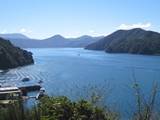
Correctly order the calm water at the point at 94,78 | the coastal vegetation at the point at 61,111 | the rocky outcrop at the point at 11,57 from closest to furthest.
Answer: the coastal vegetation at the point at 61,111, the calm water at the point at 94,78, the rocky outcrop at the point at 11,57

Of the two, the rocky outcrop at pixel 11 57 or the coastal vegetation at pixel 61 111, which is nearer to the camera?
the coastal vegetation at pixel 61 111

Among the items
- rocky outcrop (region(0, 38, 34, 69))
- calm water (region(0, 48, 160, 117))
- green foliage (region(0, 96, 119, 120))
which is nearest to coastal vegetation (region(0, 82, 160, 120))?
green foliage (region(0, 96, 119, 120))

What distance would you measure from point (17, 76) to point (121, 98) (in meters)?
54.7

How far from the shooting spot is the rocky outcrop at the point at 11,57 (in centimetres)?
12137

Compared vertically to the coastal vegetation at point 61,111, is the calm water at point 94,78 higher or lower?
lower

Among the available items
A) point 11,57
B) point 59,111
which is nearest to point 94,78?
point 11,57

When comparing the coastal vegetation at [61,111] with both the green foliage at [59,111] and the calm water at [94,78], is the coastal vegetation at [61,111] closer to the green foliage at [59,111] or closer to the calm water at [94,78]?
the green foliage at [59,111]

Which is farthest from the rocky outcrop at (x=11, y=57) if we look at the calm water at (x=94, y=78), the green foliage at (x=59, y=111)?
the green foliage at (x=59, y=111)

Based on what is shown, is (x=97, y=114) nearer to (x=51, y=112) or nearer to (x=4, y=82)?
(x=51, y=112)

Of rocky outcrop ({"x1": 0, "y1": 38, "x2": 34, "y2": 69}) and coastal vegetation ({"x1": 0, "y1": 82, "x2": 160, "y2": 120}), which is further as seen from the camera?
rocky outcrop ({"x1": 0, "y1": 38, "x2": 34, "y2": 69})

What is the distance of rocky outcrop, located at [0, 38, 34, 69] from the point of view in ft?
398

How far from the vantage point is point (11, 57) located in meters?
128

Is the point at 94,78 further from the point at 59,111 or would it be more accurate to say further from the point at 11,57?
the point at 59,111

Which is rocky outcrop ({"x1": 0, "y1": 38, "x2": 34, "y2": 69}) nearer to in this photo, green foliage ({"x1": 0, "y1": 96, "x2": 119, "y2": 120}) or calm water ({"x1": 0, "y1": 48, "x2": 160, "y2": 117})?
calm water ({"x1": 0, "y1": 48, "x2": 160, "y2": 117})
